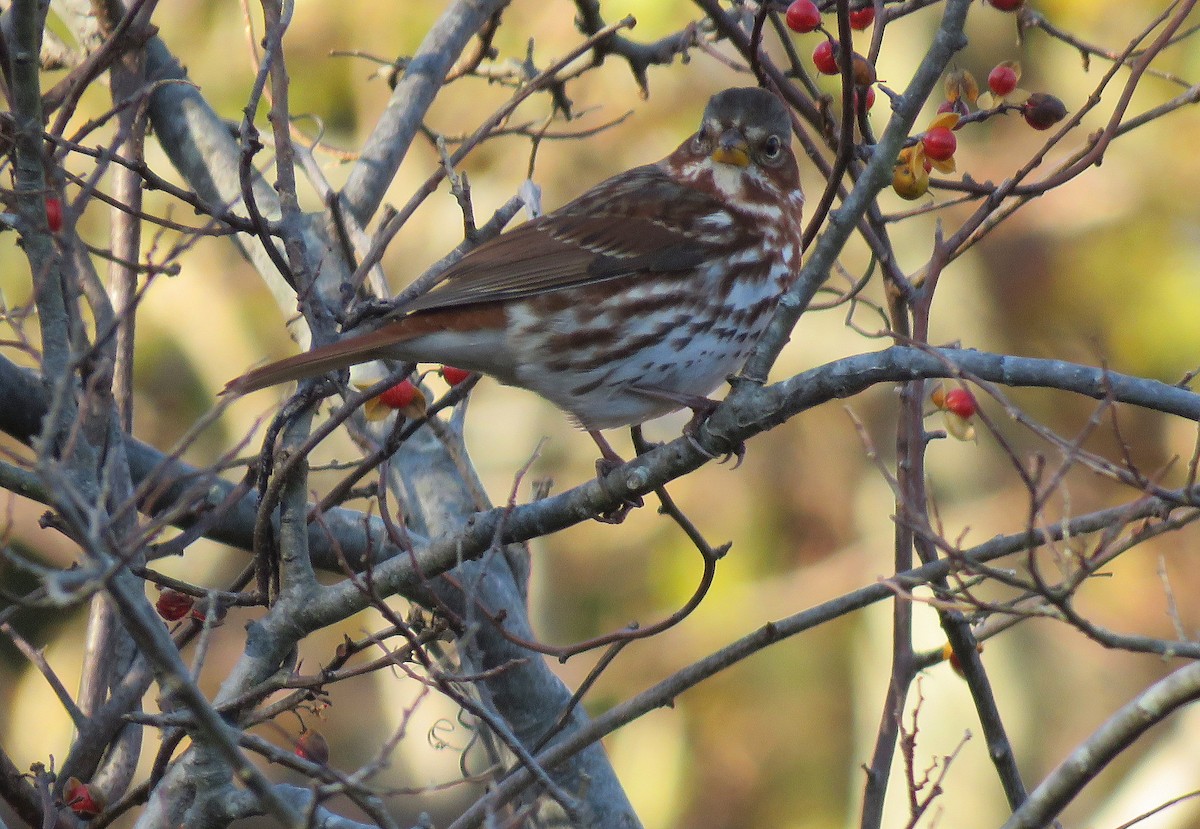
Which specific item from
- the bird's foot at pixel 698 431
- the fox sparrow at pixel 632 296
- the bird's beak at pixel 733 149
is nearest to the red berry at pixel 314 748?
the fox sparrow at pixel 632 296

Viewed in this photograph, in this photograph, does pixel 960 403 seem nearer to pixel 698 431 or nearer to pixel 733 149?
pixel 698 431

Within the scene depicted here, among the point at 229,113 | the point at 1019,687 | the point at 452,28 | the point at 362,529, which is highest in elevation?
the point at 229,113

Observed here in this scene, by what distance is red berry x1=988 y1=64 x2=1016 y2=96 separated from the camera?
12.3 ft

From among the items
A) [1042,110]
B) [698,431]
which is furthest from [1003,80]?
[698,431]

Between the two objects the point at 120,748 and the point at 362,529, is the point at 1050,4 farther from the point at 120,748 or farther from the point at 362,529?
the point at 120,748

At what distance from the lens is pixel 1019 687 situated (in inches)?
364

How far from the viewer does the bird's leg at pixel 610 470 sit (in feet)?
11.0

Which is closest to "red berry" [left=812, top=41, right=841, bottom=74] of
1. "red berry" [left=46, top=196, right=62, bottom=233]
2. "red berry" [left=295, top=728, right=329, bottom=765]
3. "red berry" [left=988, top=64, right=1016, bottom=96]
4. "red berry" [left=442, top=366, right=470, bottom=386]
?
"red berry" [left=988, top=64, right=1016, bottom=96]

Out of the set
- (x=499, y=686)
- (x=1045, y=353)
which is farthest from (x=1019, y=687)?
(x=499, y=686)

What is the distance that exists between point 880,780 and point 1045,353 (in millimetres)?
6509

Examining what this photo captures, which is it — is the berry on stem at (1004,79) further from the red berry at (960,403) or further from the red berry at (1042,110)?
the red berry at (960,403)

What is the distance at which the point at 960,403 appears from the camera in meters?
3.55

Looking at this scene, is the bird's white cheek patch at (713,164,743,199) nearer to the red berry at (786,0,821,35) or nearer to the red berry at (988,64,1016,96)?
the red berry at (786,0,821,35)

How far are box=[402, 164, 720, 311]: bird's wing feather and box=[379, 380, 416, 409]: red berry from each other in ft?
1.16
